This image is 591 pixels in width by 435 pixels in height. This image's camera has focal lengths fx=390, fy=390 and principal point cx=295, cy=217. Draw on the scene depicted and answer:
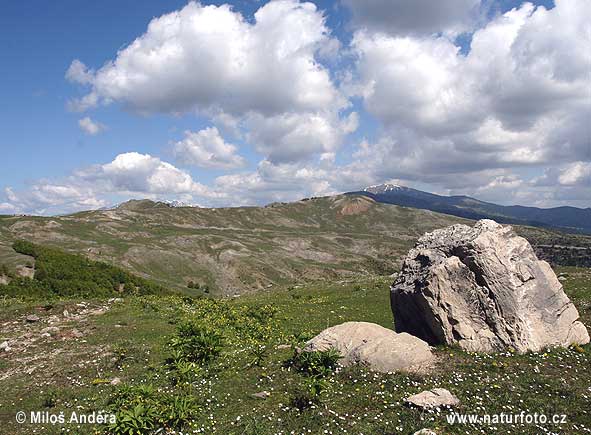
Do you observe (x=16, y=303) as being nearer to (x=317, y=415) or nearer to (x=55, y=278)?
(x=55, y=278)

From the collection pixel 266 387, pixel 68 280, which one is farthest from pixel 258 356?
pixel 68 280

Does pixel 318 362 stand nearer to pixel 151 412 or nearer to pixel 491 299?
pixel 151 412

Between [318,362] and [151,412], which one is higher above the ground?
[318,362]

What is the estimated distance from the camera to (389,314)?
33.4 meters

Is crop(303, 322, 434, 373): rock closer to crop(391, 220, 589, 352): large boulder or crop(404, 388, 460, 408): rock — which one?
crop(391, 220, 589, 352): large boulder

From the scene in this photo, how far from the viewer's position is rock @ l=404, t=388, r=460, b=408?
14680 mm

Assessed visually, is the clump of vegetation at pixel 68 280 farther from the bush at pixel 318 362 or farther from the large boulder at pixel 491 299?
the large boulder at pixel 491 299

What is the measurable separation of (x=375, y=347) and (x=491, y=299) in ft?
21.7

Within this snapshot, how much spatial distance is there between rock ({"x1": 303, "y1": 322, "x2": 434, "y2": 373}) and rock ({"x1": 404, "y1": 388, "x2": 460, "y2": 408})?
7.90 ft

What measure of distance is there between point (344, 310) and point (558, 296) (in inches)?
728

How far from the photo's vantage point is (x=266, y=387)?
17719 mm

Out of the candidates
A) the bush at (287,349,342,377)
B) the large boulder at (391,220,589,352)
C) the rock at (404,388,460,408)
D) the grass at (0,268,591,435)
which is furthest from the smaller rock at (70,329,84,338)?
the rock at (404,388,460,408)

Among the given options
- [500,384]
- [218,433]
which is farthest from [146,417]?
[500,384]

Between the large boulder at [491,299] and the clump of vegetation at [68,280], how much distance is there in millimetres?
51208
